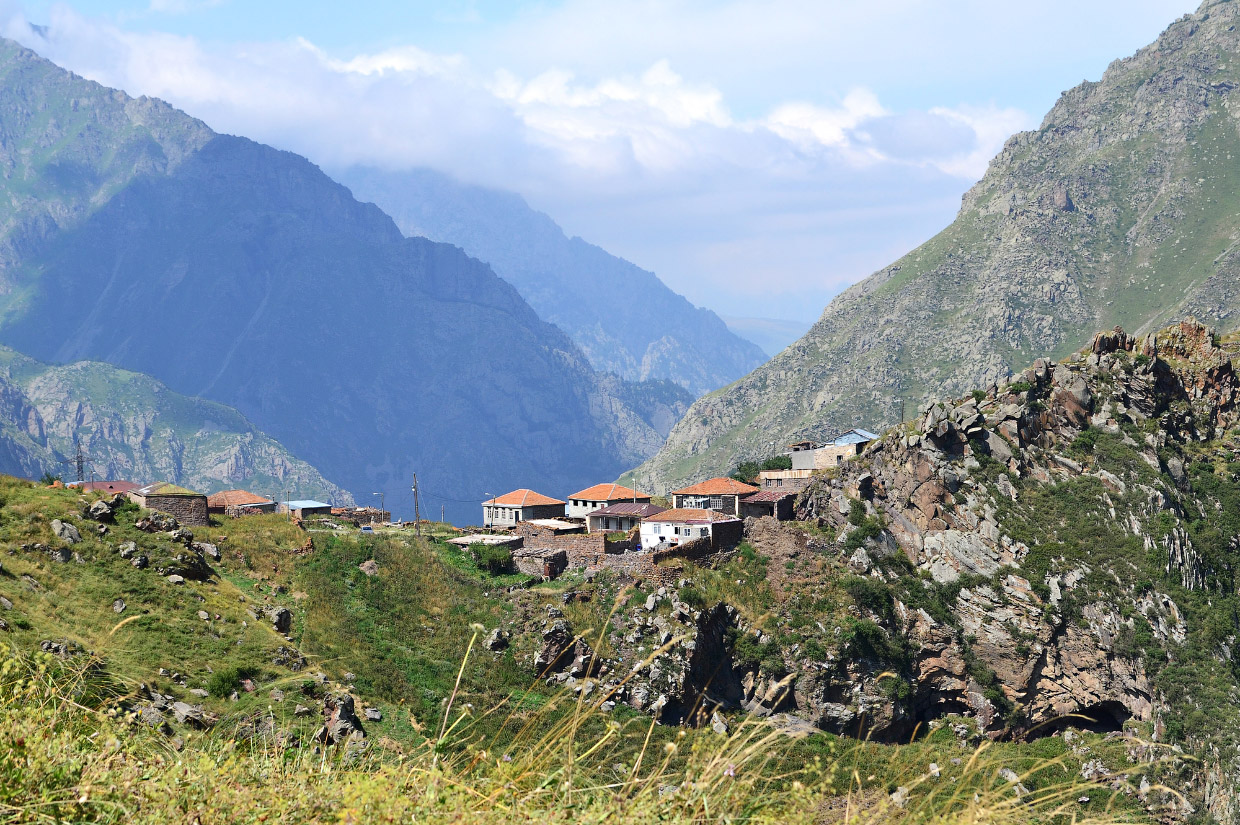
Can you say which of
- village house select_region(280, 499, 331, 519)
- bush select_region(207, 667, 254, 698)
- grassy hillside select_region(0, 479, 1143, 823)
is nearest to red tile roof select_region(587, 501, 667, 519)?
grassy hillside select_region(0, 479, 1143, 823)

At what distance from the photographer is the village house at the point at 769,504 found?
66125mm

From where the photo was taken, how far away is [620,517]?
69938 millimetres

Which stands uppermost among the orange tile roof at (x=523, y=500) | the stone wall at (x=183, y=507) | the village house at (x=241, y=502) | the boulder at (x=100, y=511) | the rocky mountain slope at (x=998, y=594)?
the boulder at (x=100, y=511)

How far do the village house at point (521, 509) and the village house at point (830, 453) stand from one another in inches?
807

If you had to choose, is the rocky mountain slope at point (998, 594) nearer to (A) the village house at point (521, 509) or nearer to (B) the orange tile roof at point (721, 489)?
(B) the orange tile roof at point (721, 489)

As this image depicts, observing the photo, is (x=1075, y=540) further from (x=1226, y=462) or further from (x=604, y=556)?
(x=604, y=556)

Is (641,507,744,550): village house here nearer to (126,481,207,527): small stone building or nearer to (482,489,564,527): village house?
(482,489,564,527): village house

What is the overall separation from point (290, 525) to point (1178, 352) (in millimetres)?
71782

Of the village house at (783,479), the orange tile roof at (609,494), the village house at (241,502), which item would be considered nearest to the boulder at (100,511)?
the village house at (241,502)

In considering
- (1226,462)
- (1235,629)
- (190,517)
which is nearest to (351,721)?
(190,517)

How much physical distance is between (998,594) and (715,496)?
20.7 meters

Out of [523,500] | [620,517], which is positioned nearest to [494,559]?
[620,517]

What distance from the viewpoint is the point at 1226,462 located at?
73000 millimetres

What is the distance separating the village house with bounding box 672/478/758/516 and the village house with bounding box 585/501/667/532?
2.90 m
